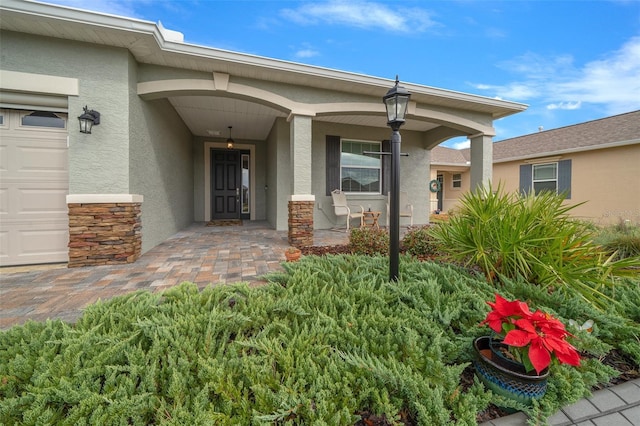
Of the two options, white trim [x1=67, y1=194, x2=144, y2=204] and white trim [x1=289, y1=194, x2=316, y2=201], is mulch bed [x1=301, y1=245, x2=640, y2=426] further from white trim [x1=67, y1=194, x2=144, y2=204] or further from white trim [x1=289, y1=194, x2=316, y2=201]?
white trim [x1=67, y1=194, x2=144, y2=204]

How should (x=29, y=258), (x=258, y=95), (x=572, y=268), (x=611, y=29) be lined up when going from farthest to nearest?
(x=611, y=29)
(x=258, y=95)
(x=29, y=258)
(x=572, y=268)

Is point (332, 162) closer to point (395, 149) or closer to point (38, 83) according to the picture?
point (395, 149)

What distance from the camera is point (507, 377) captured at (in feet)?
4.11

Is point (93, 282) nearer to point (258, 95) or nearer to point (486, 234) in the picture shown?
point (258, 95)

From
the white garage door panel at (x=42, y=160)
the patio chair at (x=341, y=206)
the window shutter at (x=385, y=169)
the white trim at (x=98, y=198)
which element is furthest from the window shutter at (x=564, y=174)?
the white garage door panel at (x=42, y=160)

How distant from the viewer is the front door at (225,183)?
7.92 metres

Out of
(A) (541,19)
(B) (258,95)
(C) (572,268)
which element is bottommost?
(C) (572,268)

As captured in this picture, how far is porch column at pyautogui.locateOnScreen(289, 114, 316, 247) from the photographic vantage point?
173 inches

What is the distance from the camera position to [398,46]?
7.29 m

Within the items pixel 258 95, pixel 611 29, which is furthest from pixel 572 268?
pixel 611 29

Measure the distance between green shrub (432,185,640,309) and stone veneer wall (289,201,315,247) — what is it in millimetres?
2355

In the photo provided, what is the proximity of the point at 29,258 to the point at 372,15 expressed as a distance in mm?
7249

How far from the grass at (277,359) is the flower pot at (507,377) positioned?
0.18 feet

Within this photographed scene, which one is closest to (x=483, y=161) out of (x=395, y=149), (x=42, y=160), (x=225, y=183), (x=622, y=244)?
(x=622, y=244)
